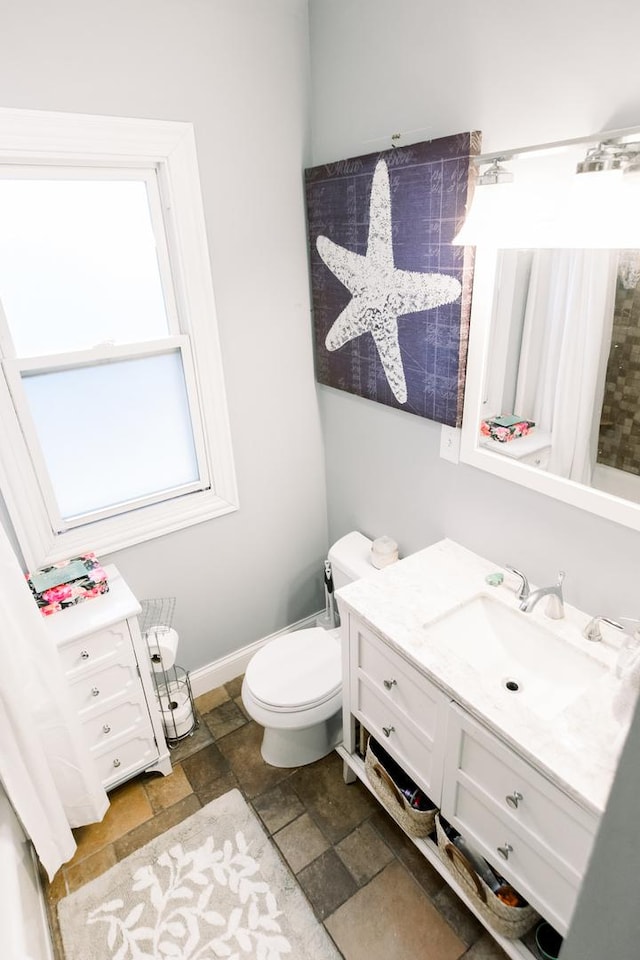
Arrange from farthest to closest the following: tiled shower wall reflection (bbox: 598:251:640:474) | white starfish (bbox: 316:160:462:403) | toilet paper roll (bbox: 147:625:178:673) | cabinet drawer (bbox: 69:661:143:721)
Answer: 1. toilet paper roll (bbox: 147:625:178:673)
2. cabinet drawer (bbox: 69:661:143:721)
3. white starfish (bbox: 316:160:462:403)
4. tiled shower wall reflection (bbox: 598:251:640:474)

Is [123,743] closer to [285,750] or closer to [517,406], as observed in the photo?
[285,750]

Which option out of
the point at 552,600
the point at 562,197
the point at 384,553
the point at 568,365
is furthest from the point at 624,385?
the point at 384,553

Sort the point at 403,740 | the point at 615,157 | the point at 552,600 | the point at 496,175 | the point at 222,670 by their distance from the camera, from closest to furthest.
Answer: the point at 615,157 → the point at 496,175 → the point at 552,600 → the point at 403,740 → the point at 222,670

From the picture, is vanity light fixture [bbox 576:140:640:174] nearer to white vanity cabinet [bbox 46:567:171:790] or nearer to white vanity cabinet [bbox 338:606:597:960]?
white vanity cabinet [bbox 338:606:597:960]

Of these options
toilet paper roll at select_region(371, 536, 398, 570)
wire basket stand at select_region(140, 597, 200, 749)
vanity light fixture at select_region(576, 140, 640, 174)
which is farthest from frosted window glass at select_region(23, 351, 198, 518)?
vanity light fixture at select_region(576, 140, 640, 174)

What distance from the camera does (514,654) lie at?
5.12ft

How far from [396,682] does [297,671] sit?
1.89 feet

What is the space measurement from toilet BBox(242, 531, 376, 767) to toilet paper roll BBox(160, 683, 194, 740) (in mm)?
336

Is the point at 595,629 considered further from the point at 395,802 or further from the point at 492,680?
the point at 395,802

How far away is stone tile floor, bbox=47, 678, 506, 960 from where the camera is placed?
1.60m

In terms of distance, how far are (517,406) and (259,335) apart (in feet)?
3.47

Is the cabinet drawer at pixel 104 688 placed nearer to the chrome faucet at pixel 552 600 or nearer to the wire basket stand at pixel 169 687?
the wire basket stand at pixel 169 687

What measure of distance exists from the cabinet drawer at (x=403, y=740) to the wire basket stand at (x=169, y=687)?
79 centimetres

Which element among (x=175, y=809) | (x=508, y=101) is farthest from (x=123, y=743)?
(x=508, y=101)
